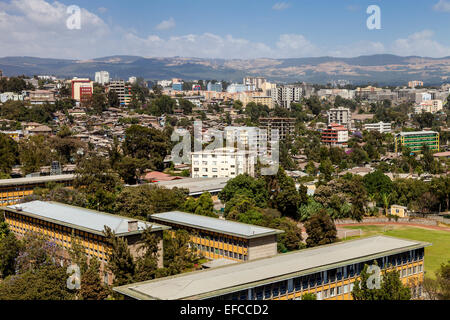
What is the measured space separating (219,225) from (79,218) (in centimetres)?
393

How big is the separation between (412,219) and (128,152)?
1732 centimetres

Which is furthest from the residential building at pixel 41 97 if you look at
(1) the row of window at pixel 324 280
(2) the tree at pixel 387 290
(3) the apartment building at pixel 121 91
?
(2) the tree at pixel 387 290

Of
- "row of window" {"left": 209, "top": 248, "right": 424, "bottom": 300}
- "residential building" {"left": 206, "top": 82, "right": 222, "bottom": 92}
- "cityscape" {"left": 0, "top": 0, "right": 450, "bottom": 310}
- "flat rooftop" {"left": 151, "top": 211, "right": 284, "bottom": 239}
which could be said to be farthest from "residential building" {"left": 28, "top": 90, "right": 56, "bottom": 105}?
"residential building" {"left": 206, "top": 82, "right": 222, "bottom": 92}

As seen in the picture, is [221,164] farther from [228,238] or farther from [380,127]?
[380,127]

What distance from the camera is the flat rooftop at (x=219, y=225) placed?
14.5 metres

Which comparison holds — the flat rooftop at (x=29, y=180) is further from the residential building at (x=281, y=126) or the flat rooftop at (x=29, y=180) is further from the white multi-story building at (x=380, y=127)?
the white multi-story building at (x=380, y=127)

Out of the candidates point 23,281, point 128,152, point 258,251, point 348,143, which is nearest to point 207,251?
point 258,251

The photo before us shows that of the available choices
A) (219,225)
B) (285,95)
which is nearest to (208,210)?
(219,225)

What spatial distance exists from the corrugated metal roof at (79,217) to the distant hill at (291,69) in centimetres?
10620

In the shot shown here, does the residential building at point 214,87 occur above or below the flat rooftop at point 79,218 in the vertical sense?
above

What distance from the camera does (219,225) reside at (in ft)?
51.7

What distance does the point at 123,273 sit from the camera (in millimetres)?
12125
